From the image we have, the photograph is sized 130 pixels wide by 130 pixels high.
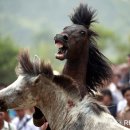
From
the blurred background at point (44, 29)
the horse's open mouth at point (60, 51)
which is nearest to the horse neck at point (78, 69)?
the horse's open mouth at point (60, 51)

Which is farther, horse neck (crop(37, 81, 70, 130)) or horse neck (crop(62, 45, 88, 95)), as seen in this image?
horse neck (crop(62, 45, 88, 95))

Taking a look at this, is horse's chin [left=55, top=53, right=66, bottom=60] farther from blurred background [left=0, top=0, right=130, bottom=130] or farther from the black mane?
the black mane

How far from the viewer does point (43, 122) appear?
324 inches

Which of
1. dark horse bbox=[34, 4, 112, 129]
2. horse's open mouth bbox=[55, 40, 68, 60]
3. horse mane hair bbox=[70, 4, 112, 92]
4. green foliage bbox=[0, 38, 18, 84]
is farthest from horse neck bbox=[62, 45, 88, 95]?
green foliage bbox=[0, 38, 18, 84]

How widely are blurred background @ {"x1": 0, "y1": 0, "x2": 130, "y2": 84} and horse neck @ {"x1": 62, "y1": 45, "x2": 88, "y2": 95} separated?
38.8ft

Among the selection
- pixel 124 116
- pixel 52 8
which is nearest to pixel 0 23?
pixel 52 8

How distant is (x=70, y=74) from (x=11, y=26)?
76104mm

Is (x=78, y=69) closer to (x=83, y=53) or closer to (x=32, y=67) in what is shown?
(x=83, y=53)

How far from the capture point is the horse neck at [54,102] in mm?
7812

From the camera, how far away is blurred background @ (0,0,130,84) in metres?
29.3

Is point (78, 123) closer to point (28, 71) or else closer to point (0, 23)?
point (28, 71)

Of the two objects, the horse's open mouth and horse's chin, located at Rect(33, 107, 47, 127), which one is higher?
the horse's open mouth

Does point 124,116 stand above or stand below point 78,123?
below

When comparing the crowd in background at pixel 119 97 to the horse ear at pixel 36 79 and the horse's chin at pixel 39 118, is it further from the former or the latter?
the horse ear at pixel 36 79
